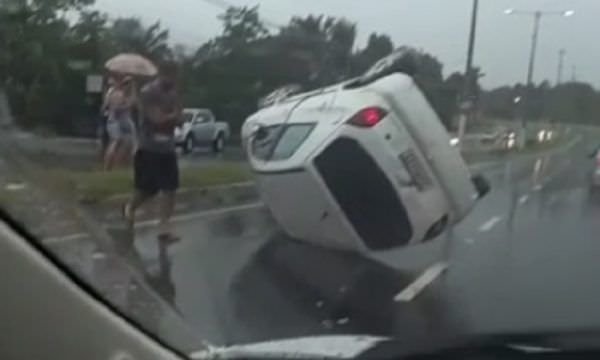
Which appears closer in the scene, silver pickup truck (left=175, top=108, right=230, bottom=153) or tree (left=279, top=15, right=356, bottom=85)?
silver pickup truck (left=175, top=108, right=230, bottom=153)

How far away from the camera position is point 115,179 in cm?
380

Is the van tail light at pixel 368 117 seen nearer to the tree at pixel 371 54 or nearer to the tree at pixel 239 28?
the tree at pixel 371 54

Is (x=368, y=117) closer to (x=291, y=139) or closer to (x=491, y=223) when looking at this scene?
(x=291, y=139)

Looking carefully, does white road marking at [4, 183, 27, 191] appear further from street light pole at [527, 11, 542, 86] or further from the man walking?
street light pole at [527, 11, 542, 86]

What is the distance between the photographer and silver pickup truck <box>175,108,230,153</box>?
381 centimetres

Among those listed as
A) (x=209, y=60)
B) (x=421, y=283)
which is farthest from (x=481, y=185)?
(x=209, y=60)

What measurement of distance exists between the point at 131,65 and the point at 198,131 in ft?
1.01

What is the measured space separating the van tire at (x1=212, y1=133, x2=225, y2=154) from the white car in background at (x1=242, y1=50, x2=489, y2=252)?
0.08 meters

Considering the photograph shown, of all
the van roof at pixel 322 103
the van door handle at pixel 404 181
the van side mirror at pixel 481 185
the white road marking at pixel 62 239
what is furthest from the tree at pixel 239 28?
the van side mirror at pixel 481 185

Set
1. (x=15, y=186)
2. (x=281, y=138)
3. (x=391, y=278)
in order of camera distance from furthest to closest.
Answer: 1. (x=391, y=278)
2. (x=281, y=138)
3. (x=15, y=186)

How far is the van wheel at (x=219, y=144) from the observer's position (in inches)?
155

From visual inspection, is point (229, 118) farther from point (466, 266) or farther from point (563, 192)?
point (563, 192)

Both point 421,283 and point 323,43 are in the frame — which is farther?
point 421,283

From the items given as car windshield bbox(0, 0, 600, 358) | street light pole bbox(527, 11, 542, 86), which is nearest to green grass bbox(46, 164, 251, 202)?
car windshield bbox(0, 0, 600, 358)
